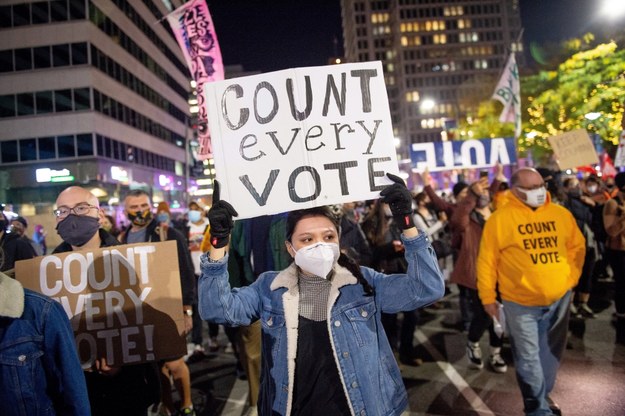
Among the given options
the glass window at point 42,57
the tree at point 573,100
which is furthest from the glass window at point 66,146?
the tree at point 573,100

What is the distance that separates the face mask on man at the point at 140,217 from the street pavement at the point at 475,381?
2.03m

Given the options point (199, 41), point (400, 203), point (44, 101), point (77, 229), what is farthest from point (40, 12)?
point (400, 203)

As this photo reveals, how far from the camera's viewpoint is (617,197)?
6.51m

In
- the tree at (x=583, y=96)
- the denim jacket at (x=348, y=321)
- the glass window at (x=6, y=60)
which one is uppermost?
the glass window at (x=6, y=60)

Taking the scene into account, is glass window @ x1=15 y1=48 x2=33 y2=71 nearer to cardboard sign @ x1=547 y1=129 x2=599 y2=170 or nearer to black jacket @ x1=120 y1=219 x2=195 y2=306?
black jacket @ x1=120 y1=219 x2=195 y2=306

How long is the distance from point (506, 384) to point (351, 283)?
3491 millimetres

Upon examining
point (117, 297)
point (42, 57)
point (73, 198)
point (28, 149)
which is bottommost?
point (117, 297)

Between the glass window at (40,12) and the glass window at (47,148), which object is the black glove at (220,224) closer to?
the glass window at (47,148)

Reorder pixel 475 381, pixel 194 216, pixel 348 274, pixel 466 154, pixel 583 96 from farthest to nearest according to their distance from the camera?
pixel 583 96
pixel 194 216
pixel 466 154
pixel 475 381
pixel 348 274

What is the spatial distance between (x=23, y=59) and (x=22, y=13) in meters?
3.40

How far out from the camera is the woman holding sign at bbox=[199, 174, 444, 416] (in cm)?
231

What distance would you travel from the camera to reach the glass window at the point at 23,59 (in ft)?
112

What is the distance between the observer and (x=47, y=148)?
34000 millimetres

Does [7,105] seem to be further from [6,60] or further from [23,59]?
[23,59]
